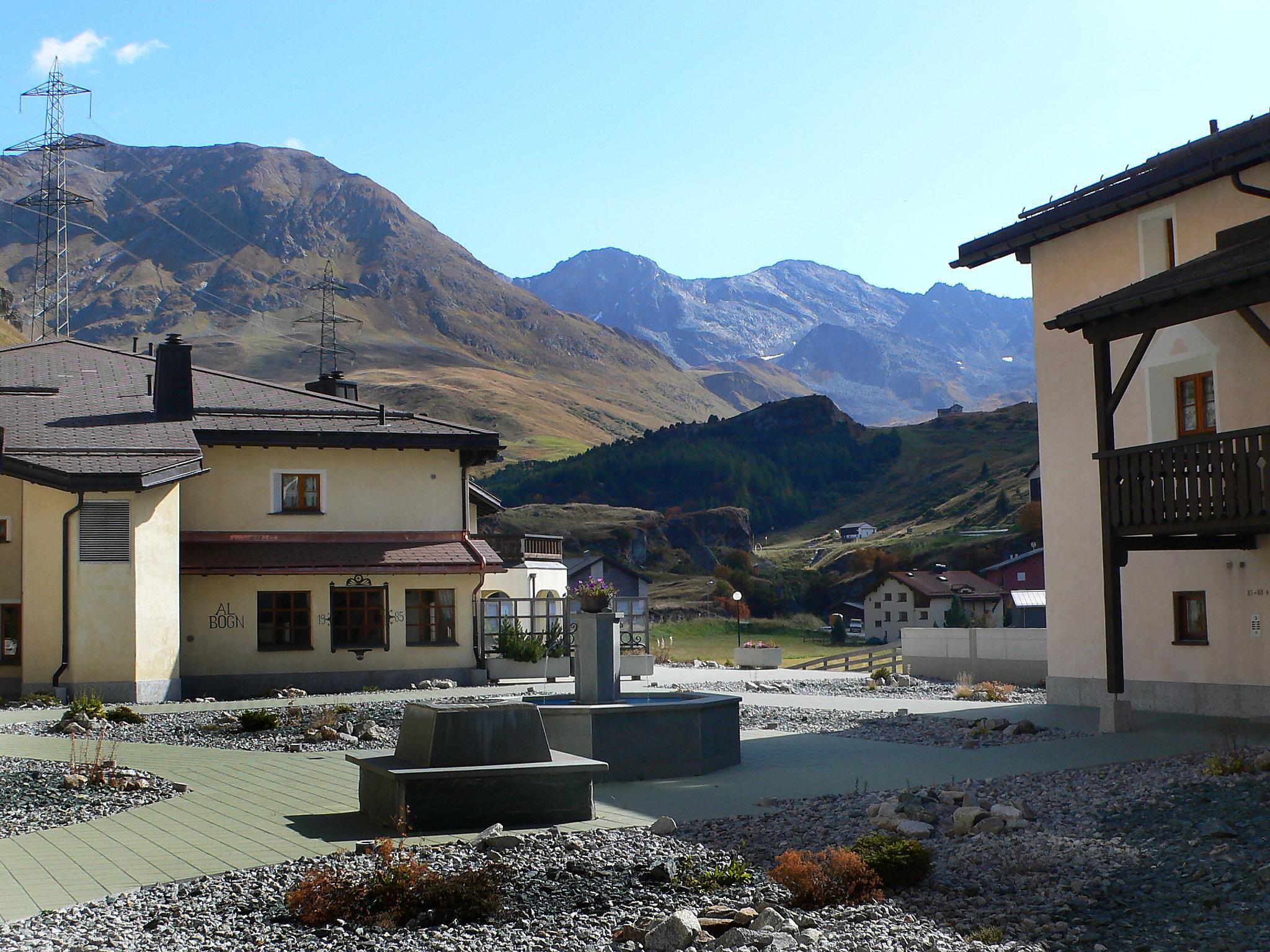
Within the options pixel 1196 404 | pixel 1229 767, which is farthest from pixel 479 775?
pixel 1196 404

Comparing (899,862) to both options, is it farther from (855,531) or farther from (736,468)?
(736,468)

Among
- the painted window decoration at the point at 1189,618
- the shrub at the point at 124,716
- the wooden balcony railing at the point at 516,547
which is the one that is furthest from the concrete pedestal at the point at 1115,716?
the wooden balcony railing at the point at 516,547

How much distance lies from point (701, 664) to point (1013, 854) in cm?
2869

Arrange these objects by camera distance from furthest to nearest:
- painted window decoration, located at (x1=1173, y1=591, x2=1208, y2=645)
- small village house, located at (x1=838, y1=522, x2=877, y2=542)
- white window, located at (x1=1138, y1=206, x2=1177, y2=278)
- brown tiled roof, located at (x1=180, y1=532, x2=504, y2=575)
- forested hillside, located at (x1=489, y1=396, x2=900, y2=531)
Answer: forested hillside, located at (x1=489, y1=396, x2=900, y2=531), small village house, located at (x1=838, y1=522, x2=877, y2=542), brown tiled roof, located at (x1=180, y1=532, x2=504, y2=575), white window, located at (x1=1138, y1=206, x2=1177, y2=278), painted window decoration, located at (x1=1173, y1=591, x2=1208, y2=645)

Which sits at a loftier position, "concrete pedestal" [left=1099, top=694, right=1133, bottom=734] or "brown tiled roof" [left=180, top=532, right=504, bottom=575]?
"brown tiled roof" [left=180, top=532, right=504, bottom=575]

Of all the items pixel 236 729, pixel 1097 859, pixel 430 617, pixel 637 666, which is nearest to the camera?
pixel 1097 859

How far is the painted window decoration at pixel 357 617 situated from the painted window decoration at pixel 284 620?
559mm

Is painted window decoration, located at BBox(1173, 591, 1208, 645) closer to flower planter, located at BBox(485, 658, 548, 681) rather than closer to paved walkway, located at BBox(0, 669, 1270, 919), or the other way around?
paved walkway, located at BBox(0, 669, 1270, 919)

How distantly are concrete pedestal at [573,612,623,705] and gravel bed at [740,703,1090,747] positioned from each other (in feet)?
13.7

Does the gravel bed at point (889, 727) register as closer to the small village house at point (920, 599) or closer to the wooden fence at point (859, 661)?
the wooden fence at point (859, 661)

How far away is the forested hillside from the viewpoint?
5098 inches

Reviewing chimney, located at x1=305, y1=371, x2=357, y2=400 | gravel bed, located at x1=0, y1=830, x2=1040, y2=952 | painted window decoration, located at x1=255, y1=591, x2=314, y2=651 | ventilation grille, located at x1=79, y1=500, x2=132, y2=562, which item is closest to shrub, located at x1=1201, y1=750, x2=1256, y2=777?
gravel bed, located at x1=0, y1=830, x2=1040, y2=952

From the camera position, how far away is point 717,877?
25.8ft

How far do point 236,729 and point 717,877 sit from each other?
12279mm
